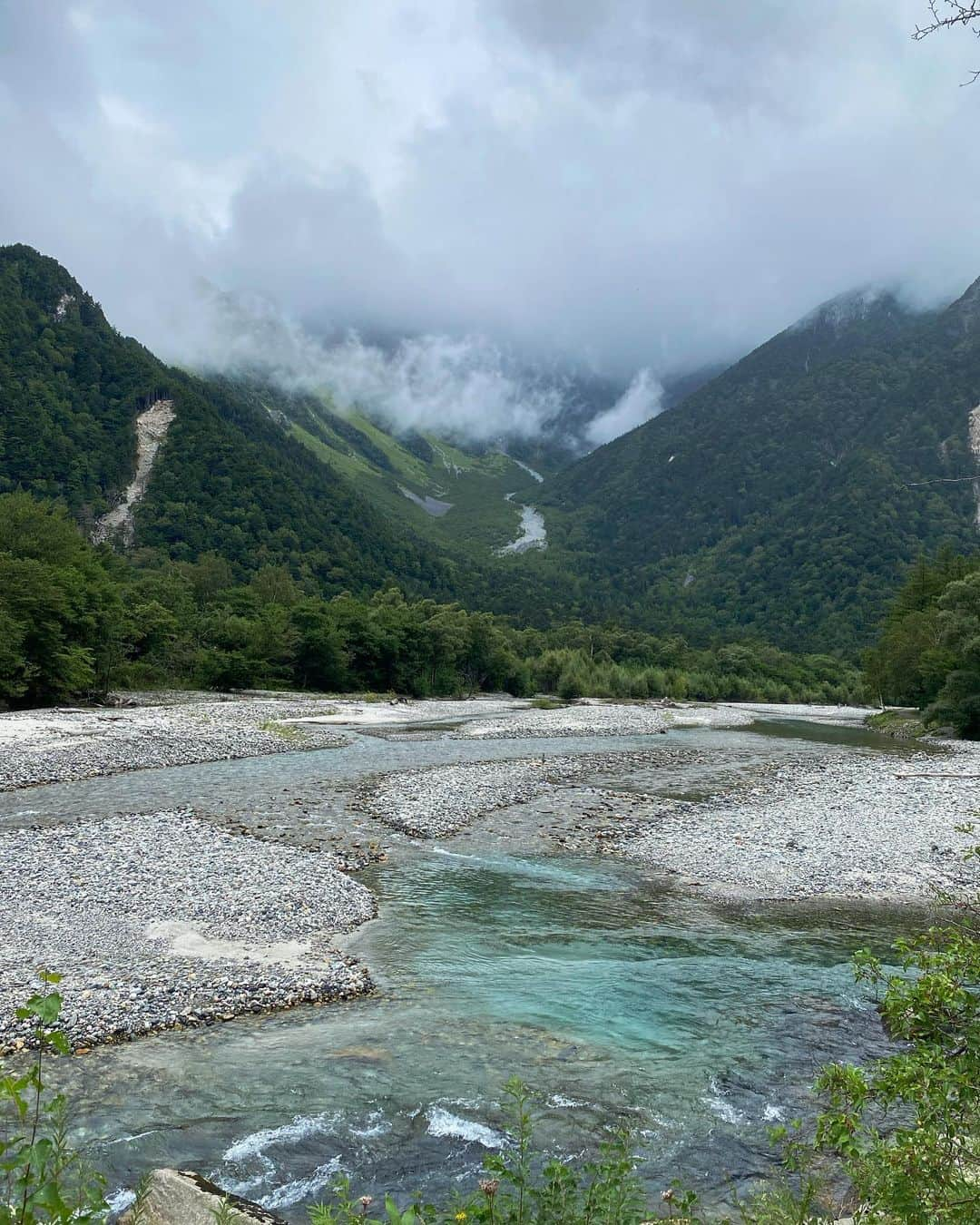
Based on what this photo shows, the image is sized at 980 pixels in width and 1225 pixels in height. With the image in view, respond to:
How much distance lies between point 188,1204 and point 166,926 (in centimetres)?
866

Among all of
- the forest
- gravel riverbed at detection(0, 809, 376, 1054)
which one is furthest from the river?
the forest

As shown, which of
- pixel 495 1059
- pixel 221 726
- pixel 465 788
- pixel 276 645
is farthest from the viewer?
pixel 276 645

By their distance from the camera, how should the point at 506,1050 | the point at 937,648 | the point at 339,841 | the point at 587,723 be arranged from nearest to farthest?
the point at 506,1050 < the point at 339,841 < the point at 937,648 < the point at 587,723

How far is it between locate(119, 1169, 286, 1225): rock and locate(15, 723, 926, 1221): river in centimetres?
64

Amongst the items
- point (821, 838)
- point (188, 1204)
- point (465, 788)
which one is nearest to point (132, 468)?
point (465, 788)

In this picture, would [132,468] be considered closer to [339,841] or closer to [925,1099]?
[339,841]

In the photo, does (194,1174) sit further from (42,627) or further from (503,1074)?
(42,627)

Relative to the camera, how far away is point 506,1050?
36.3 feet

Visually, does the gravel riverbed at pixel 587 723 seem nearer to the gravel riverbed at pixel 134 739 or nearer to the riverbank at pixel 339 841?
the riverbank at pixel 339 841

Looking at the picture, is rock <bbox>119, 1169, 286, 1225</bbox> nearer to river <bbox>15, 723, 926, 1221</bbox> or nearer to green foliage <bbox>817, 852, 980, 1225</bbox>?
river <bbox>15, 723, 926, 1221</bbox>

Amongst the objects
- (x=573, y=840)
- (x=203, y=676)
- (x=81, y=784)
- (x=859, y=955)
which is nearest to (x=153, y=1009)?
(x=859, y=955)

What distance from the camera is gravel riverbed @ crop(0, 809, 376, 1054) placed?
11.8 m

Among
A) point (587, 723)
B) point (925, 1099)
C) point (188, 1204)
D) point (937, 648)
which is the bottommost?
point (587, 723)

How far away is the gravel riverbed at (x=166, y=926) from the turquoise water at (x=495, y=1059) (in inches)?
25.9
